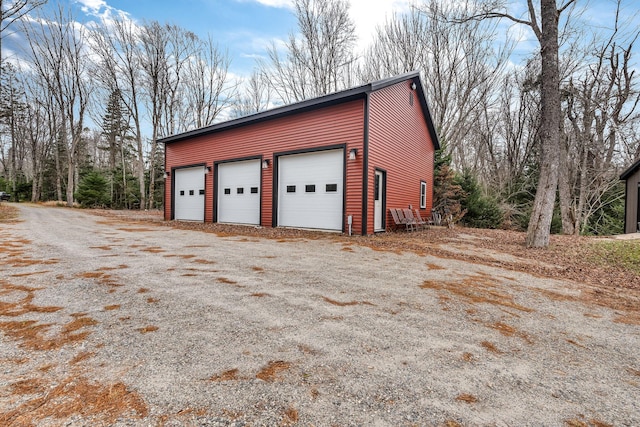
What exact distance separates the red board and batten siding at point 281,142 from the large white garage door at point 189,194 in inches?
16.6

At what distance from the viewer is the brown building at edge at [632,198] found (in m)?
11.9

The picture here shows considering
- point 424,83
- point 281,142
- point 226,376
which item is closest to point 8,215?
point 281,142

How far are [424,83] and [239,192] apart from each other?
1286cm

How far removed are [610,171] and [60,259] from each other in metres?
20.7

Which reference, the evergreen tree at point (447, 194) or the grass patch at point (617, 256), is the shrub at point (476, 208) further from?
the grass patch at point (617, 256)

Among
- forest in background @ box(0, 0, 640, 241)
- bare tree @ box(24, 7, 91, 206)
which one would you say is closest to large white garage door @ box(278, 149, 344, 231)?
forest in background @ box(0, 0, 640, 241)

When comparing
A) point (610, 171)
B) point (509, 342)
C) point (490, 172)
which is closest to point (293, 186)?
point (509, 342)

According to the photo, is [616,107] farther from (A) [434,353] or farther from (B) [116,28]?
(B) [116,28]

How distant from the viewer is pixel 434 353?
6.22ft

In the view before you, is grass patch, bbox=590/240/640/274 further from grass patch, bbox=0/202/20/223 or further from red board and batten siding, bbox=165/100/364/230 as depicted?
grass patch, bbox=0/202/20/223

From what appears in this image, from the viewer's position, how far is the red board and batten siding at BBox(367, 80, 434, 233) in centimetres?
833

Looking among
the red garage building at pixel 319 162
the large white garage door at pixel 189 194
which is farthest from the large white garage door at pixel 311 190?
the large white garage door at pixel 189 194

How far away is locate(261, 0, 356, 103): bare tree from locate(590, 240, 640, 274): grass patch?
15.3 metres

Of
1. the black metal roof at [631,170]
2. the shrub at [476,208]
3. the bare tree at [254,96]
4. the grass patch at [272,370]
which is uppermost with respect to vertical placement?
the bare tree at [254,96]
